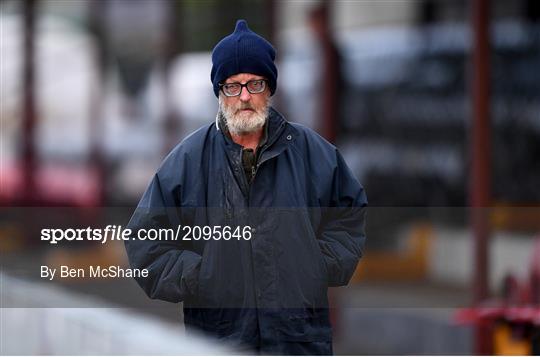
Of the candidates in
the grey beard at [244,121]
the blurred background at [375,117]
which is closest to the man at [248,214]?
the grey beard at [244,121]

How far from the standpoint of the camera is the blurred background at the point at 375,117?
8109 mm

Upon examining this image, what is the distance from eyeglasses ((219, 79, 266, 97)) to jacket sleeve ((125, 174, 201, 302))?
0.24 meters

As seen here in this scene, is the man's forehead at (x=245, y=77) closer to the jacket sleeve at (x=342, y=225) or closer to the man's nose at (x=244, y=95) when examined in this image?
the man's nose at (x=244, y=95)

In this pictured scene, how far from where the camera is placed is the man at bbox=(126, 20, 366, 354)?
131 inches

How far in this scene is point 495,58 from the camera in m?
10.1

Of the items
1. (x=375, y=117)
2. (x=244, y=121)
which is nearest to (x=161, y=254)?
(x=244, y=121)

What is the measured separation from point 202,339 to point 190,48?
7.96 m

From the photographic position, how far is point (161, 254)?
11.0 ft

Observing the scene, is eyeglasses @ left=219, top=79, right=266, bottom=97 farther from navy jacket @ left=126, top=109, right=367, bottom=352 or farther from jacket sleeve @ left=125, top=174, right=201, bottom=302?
jacket sleeve @ left=125, top=174, right=201, bottom=302

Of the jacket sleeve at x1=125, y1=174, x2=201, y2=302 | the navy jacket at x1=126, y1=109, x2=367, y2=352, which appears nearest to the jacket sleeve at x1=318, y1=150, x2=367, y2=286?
the navy jacket at x1=126, y1=109, x2=367, y2=352

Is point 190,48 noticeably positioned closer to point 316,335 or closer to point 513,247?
point 513,247

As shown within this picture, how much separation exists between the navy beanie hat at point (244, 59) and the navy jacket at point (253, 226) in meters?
0.11

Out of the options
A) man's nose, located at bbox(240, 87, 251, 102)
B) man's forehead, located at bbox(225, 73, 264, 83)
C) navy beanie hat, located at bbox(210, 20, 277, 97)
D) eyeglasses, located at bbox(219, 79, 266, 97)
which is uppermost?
navy beanie hat, located at bbox(210, 20, 277, 97)

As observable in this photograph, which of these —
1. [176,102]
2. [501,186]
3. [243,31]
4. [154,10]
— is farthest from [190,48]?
[243,31]
